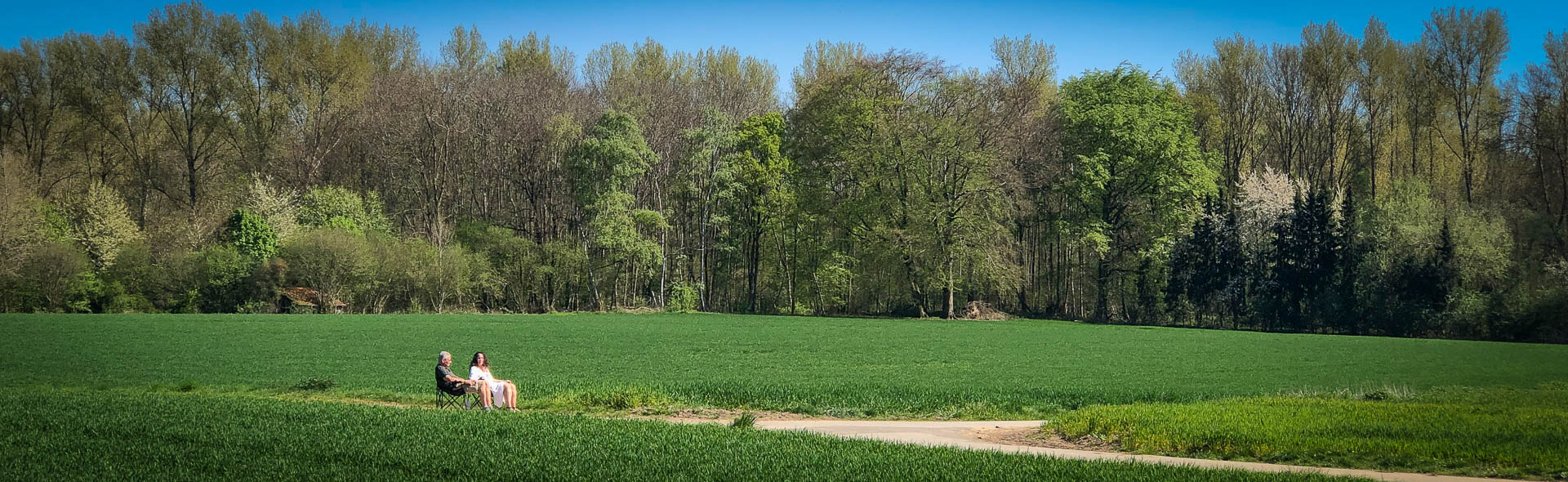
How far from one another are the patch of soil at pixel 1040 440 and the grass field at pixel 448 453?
2454mm

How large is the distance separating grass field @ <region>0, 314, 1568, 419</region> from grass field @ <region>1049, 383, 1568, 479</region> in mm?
4577

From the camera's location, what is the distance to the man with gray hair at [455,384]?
18250mm

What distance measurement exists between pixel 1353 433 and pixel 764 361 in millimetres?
21347

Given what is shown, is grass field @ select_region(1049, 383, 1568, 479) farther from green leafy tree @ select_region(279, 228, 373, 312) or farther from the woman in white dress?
green leafy tree @ select_region(279, 228, 373, 312)

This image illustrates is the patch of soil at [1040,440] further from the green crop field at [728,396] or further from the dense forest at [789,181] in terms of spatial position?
the dense forest at [789,181]

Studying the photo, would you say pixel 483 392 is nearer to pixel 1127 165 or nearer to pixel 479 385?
pixel 479 385

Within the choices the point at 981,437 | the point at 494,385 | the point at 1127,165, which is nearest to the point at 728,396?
the point at 494,385

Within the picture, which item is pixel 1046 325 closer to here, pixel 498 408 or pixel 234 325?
pixel 234 325

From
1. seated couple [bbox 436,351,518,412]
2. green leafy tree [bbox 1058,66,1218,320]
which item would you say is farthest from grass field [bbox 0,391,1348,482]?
green leafy tree [bbox 1058,66,1218,320]

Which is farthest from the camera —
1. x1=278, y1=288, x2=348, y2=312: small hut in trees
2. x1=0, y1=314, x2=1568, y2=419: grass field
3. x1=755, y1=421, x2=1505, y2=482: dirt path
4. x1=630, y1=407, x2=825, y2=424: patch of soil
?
x1=278, y1=288, x2=348, y2=312: small hut in trees

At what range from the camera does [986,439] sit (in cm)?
1600

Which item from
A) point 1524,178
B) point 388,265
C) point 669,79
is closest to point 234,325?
point 388,265

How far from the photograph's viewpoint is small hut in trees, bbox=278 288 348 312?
60500 mm

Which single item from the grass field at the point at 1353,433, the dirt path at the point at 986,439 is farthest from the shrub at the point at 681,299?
the grass field at the point at 1353,433
